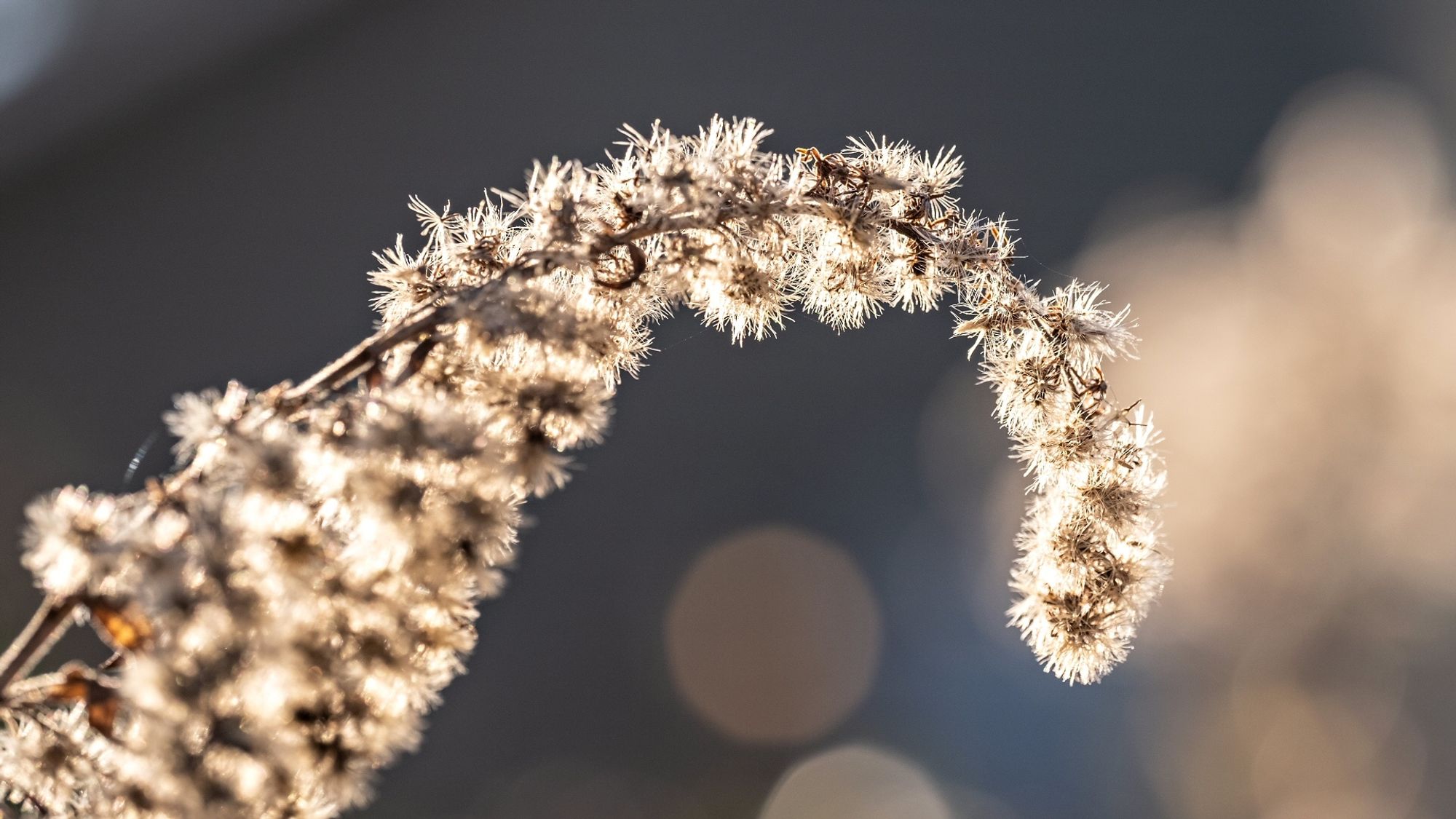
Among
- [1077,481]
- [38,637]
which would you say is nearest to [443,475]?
[38,637]

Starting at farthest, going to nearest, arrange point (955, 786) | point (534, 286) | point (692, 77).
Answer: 1. point (692, 77)
2. point (955, 786)
3. point (534, 286)

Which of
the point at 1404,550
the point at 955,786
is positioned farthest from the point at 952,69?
the point at 955,786

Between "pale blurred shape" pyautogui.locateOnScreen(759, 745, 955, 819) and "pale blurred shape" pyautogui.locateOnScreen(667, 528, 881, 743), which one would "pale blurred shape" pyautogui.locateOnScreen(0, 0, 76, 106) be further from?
"pale blurred shape" pyautogui.locateOnScreen(759, 745, 955, 819)

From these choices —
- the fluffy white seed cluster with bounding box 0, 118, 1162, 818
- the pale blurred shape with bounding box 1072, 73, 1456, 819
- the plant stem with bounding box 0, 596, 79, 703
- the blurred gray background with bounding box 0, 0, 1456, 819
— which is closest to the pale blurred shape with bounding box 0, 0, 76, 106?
the blurred gray background with bounding box 0, 0, 1456, 819

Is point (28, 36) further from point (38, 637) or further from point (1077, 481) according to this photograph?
point (1077, 481)

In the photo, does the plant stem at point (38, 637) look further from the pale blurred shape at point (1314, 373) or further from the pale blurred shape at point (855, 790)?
→ the pale blurred shape at point (855, 790)

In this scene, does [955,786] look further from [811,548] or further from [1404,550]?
[1404,550]
